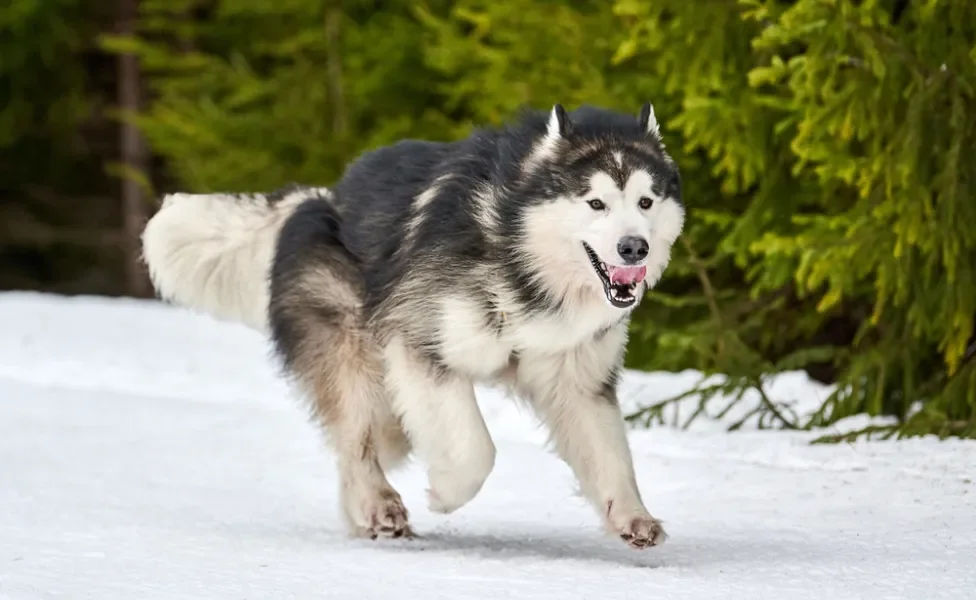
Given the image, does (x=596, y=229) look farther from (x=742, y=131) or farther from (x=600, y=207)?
(x=742, y=131)

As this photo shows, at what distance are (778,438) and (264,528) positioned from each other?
121 inches

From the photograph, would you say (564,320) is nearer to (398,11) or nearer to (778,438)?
(778,438)

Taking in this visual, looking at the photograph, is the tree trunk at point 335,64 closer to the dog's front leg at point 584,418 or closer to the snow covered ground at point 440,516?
the snow covered ground at point 440,516

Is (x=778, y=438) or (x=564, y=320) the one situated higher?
(x=564, y=320)

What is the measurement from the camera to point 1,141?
68.2ft

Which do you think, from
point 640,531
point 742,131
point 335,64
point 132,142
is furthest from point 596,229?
point 132,142

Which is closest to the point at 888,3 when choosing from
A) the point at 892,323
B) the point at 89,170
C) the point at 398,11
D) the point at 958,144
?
the point at 958,144

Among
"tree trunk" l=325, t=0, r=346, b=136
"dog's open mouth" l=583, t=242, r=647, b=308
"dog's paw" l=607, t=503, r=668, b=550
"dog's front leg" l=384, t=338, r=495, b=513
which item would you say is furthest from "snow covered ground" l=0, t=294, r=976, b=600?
"tree trunk" l=325, t=0, r=346, b=136

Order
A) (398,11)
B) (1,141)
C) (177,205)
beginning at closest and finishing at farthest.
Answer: (177,205) < (398,11) < (1,141)

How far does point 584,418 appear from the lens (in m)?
5.46

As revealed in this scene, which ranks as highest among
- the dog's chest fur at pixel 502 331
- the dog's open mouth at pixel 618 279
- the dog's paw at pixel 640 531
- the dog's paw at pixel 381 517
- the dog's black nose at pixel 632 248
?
the dog's black nose at pixel 632 248

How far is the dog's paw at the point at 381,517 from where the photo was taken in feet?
18.8

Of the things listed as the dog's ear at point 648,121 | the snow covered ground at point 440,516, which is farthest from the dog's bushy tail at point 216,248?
the dog's ear at point 648,121

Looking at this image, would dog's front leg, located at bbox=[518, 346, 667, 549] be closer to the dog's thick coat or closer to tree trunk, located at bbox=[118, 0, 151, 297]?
the dog's thick coat
